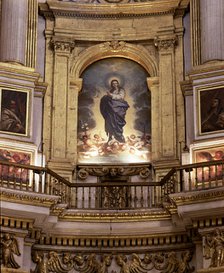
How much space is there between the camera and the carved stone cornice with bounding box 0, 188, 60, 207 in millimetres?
19828

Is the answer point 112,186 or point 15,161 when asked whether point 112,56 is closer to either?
point 112,186

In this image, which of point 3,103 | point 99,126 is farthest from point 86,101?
point 3,103

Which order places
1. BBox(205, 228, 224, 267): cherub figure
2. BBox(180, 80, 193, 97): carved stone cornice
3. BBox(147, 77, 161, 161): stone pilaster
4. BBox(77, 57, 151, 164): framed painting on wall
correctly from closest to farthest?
BBox(205, 228, 224, 267): cherub figure
BBox(180, 80, 193, 97): carved stone cornice
BBox(147, 77, 161, 161): stone pilaster
BBox(77, 57, 151, 164): framed painting on wall

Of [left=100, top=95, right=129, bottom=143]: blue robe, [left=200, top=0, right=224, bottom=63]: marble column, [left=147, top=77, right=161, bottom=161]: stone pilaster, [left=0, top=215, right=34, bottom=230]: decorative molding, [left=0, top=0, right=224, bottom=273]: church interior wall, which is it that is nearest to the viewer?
[left=0, top=215, right=34, bottom=230]: decorative molding

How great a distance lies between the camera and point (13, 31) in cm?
2309

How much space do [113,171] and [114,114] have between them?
183 cm

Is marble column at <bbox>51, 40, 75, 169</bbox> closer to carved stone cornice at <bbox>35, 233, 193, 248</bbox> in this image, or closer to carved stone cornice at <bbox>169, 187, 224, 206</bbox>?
Answer: carved stone cornice at <bbox>35, 233, 193, 248</bbox>

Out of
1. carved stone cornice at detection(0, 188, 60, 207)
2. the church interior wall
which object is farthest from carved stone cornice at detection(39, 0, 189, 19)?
carved stone cornice at detection(0, 188, 60, 207)

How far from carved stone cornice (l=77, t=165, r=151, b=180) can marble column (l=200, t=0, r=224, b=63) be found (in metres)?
3.01

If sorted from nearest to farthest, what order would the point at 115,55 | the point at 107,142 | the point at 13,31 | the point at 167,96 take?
1. the point at 13,31
2. the point at 167,96
3. the point at 107,142
4. the point at 115,55

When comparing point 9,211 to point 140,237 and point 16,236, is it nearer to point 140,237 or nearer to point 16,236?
point 16,236

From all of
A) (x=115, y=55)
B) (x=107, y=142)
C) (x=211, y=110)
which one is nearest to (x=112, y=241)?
(x=107, y=142)

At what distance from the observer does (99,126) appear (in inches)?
944

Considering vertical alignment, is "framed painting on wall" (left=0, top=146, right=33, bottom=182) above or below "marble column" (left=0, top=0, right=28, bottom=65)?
below
